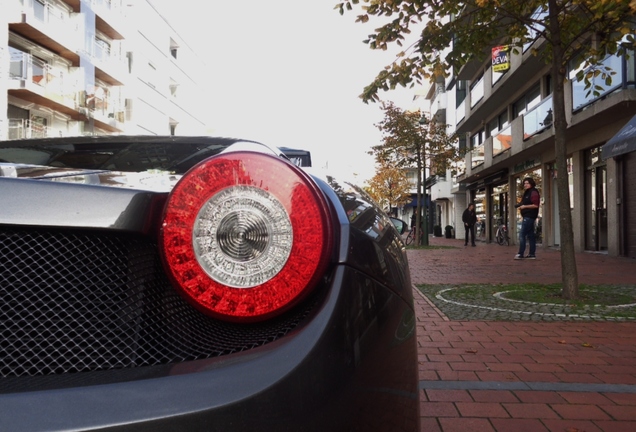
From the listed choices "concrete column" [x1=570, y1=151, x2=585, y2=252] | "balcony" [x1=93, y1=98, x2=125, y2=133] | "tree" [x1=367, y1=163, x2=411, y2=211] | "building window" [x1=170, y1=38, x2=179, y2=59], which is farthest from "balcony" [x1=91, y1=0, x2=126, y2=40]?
"concrete column" [x1=570, y1=151, x2=585, y2=252]

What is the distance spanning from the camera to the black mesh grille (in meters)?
1.03

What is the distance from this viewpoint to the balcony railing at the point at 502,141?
2072cm

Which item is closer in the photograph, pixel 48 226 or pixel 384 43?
pixel 48 226

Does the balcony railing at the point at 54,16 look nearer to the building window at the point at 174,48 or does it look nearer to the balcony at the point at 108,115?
the balcony at the point at 108,115

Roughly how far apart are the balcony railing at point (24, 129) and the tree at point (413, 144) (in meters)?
14.8

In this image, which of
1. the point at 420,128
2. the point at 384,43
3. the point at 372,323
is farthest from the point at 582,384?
the point at 420,128

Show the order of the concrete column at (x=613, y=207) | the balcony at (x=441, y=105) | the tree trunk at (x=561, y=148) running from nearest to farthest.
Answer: the tree trunk at (x=561, y=148)
the concrete column at (x=613, y=207)
the balcony at (x=441, y=105)

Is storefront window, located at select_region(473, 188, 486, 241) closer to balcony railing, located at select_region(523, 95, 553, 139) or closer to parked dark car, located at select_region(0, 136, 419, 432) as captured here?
balcony railing, located at select_region(523, 95, 553, 139)

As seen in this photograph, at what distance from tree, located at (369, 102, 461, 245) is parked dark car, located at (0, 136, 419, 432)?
19952 millimetres

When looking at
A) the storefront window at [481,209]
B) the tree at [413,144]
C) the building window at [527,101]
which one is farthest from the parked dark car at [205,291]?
the storefront window at [481,209]

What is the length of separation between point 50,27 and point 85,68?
11.3 feet

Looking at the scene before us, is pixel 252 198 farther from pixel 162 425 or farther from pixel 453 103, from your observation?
pixel 453 103

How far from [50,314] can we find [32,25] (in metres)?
26.4

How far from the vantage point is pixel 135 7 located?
116 feet
